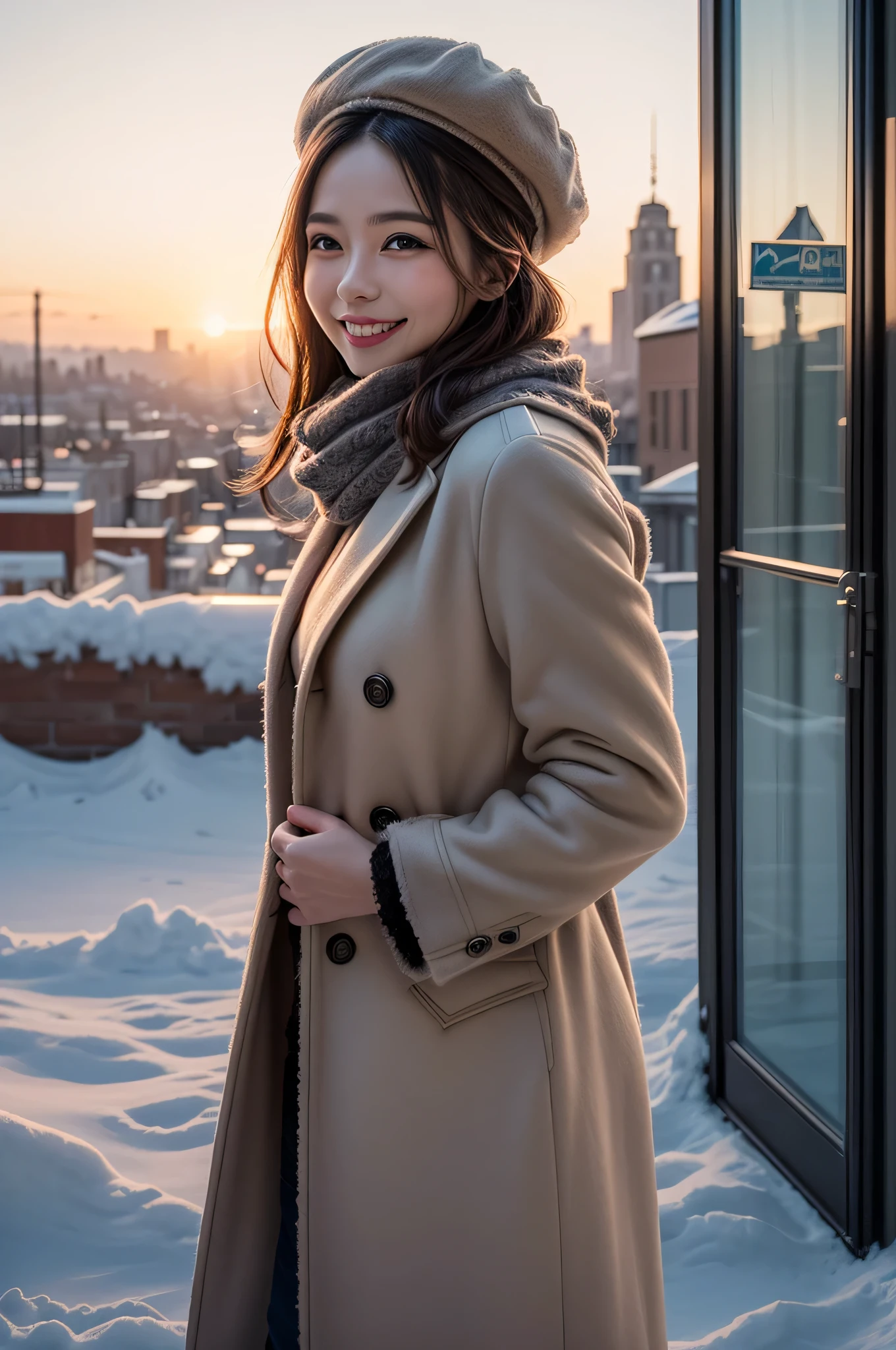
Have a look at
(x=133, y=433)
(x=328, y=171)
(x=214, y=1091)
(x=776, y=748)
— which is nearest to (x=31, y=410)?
(x=133, y=433)

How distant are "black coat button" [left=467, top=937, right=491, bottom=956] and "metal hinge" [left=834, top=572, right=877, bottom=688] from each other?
4.19ft

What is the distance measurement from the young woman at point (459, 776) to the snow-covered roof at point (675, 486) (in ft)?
22.3

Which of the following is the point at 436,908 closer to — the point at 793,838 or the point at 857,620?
the point at 857,620

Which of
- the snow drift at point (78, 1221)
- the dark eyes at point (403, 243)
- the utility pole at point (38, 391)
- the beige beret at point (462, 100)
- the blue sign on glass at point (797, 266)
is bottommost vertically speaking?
the snow drift at point (78, 1221)

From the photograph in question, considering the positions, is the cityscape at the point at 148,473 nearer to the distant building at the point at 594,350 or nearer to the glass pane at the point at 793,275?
the distant building at the point at 594,350

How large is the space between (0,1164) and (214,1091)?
2.21ft

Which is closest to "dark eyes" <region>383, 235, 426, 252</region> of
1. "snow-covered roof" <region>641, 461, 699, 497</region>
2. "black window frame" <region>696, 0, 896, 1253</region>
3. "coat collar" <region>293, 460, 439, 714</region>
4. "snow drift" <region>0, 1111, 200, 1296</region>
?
"coat collar" <region>293, 460, 439, 714</region>

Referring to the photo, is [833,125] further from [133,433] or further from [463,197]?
[133,433]

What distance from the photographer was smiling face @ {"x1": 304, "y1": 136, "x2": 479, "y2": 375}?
1.07 meters

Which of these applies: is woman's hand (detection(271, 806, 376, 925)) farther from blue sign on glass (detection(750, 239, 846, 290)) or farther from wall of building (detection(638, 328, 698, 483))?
wall of building (detection(638, 328, 698, 483))

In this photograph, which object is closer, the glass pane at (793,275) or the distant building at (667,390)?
the glass pane at (793,275)

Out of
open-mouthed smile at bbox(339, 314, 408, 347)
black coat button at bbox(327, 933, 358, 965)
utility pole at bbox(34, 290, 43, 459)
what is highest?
utility pole at bbox(34, 290, 43, 459)

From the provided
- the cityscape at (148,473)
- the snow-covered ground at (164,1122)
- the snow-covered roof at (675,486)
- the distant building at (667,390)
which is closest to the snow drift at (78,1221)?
the snow-covered ground at (164,1122)

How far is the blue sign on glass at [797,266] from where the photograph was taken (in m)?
2.19
